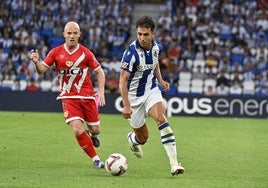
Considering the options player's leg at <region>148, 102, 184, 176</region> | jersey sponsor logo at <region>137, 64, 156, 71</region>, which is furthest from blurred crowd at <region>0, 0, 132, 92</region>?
player's leg at <region>148, 102, 184, 176</region>

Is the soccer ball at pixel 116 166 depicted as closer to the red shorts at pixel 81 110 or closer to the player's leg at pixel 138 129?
the red shorts at pixel 81 110

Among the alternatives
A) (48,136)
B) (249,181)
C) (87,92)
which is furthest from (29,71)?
(249,181)

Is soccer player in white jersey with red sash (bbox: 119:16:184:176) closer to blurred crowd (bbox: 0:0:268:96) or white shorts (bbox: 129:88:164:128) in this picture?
white shorts (bbox: 129:88:164:128)

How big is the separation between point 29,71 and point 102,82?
2112 cm

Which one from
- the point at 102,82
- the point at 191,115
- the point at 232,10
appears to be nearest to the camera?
the point at 102,82

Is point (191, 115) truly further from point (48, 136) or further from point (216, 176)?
point (216, 176)

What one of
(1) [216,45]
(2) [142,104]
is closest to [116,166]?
(2) [142,104]

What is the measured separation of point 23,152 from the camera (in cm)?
1523

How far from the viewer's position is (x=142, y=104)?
12727mm

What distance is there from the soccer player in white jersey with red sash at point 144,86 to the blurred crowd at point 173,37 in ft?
62.8

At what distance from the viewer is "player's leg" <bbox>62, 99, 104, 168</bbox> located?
12.5m

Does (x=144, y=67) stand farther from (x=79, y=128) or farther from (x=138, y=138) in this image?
(x=138, y=138)

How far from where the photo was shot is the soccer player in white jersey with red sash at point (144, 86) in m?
11.7

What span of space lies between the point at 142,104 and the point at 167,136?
1169 mm
